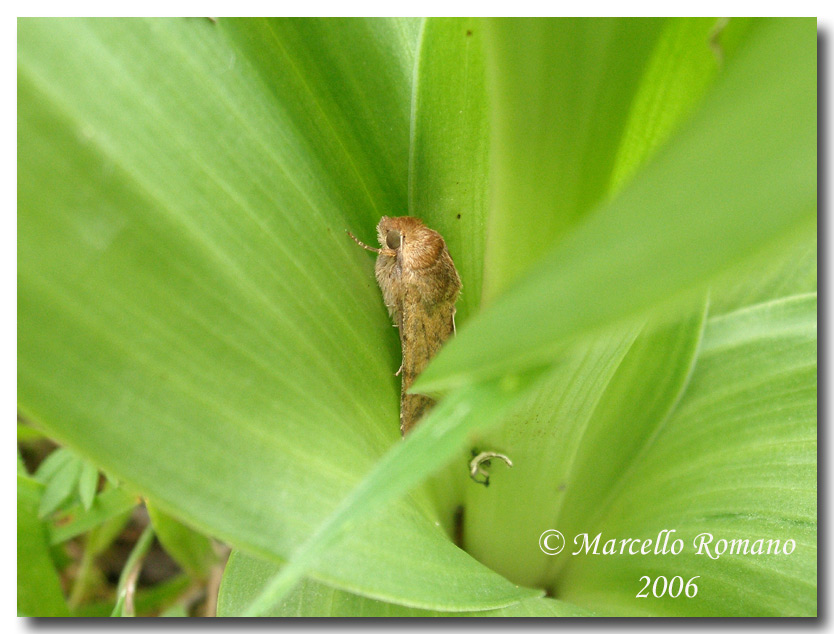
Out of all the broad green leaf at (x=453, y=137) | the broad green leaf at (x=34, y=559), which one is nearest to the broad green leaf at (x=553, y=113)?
the broad green leaf at (x=453, y=137)

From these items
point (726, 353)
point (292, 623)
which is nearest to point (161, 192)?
point (292, 623)

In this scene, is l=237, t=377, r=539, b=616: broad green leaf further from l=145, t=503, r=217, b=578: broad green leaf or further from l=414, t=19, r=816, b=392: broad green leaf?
l=145, t=503, r=217, b=578: broad green leaf

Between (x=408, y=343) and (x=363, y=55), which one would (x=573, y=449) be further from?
(x=363, y=55)

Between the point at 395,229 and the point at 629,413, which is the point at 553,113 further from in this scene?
the point at 629,413

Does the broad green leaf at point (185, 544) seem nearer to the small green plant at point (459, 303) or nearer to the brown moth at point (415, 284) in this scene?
the small green plant at point (459, 303)

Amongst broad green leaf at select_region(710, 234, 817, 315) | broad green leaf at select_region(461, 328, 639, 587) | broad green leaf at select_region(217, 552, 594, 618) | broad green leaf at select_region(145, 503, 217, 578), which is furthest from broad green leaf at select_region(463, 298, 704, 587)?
broad green leaf at select_region(145, 503, 217, 578)
